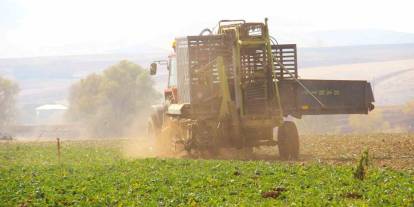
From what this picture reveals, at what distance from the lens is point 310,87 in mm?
26516

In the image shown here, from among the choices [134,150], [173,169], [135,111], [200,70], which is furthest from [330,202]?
[135,111]

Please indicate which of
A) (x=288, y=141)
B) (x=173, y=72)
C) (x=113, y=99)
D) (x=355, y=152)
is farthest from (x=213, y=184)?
(x=113, y=99)

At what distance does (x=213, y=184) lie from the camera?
1783 centimetres

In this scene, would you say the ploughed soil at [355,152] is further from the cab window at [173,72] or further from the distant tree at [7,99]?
the distant tree at [7,99]

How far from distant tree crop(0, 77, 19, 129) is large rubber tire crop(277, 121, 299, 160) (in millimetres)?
105558

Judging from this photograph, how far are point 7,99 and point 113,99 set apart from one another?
3246 centimetres

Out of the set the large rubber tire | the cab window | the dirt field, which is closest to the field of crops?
the dirt field

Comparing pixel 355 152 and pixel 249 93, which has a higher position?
pixel 249 93

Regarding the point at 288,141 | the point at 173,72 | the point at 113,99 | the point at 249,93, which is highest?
the point at 173,72

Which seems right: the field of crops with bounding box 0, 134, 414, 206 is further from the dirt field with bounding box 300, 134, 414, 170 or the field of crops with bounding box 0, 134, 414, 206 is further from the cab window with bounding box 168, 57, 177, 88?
the cab window with bounding box 168, 57, 177, 88

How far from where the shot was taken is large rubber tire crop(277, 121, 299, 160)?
85.0 feet

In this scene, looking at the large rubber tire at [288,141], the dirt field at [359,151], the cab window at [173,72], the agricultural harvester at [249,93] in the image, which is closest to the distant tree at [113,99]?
the cab window at [173,72]

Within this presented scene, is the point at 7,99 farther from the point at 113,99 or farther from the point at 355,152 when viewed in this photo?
the point at 355,152

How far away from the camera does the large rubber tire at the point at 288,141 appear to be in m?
25.9
